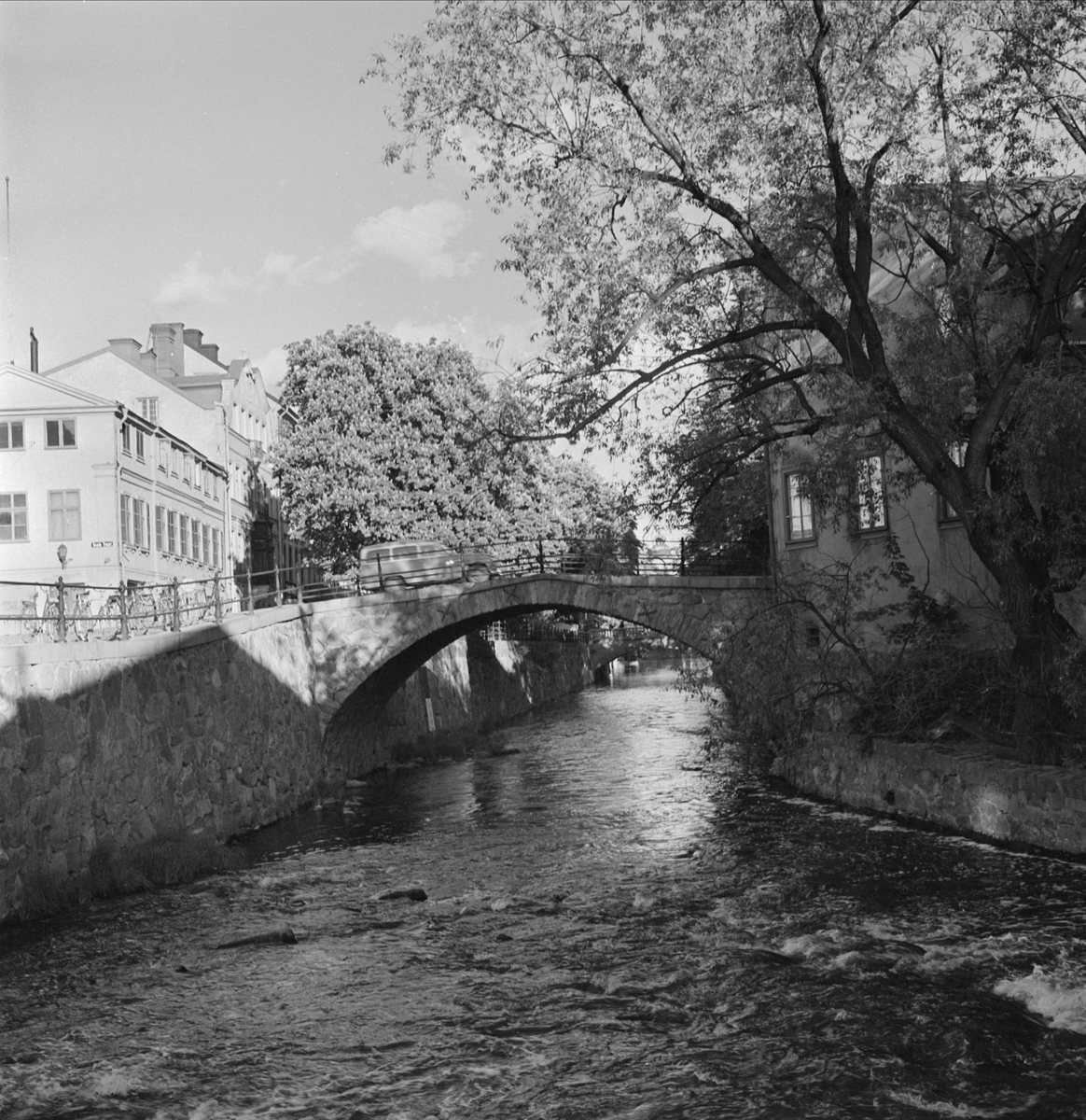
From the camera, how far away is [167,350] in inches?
2173

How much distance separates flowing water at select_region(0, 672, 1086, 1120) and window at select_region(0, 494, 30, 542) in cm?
2306

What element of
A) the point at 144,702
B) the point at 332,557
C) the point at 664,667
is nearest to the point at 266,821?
the point at 144,702

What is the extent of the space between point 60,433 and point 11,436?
178 centimetres

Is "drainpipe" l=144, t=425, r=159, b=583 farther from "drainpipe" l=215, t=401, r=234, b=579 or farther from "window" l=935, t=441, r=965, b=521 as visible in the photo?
"window" l=935, t=441, r=965, b=521

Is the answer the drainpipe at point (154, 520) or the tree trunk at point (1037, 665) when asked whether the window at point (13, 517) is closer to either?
the drainpipe at point (154, 520)

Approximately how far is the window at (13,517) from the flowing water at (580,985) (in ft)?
75.7

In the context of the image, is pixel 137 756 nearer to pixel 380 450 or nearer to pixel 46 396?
pixel 46 396

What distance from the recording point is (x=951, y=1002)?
10.6 meters

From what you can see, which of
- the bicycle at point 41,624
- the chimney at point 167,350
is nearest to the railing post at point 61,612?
the bicycle at point 41,624

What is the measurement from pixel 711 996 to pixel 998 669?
10.8 m

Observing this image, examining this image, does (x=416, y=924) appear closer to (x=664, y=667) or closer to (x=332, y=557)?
(x=332, y=557)

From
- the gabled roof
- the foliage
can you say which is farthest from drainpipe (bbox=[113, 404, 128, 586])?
the foliage

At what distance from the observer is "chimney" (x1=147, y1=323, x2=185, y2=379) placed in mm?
54750

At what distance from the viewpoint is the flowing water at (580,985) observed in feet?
29.9
